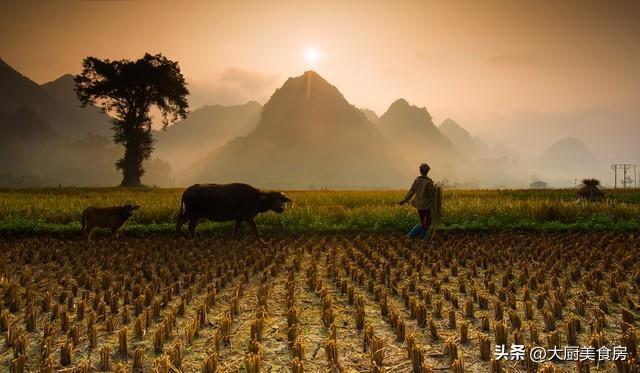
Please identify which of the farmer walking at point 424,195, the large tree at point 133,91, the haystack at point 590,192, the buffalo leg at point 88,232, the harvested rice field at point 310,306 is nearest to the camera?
the harvested rice field at point 310,306

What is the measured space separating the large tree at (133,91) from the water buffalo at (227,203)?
3424 centimetres

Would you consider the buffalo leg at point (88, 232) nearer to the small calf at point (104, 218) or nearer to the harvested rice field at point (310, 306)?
the small calf at point (104, 218)

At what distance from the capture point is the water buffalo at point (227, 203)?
38.7ft

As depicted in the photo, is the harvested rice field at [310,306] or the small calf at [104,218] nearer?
the harvested rice field at [310,306]

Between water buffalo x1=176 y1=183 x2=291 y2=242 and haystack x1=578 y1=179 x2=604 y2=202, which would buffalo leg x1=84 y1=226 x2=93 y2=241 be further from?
haystack x1=578 y1=179 x2=604 y2=202

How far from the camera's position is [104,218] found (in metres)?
11.9

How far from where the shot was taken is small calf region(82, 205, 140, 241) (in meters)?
11.8

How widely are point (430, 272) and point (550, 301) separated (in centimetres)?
256

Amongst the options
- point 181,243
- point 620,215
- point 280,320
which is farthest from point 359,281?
point 620,215

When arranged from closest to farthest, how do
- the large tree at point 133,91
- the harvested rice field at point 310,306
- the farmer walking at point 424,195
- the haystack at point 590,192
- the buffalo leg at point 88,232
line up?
the harvested rice field at point 310,306 < the farmer walking at point 424,195 < the buffalo leg at point 88,232 < the haystack at point 590,192 < the large tree at point 133,91

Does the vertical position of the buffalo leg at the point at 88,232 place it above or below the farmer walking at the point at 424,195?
below

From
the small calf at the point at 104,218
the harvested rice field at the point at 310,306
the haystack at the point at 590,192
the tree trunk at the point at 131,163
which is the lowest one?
the harvested rice field at the point at 310,306

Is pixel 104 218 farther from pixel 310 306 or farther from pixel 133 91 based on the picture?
pixel 133 91

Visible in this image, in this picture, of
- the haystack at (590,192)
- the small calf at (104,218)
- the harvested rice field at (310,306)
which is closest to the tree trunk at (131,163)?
the small calf at (104,218)
